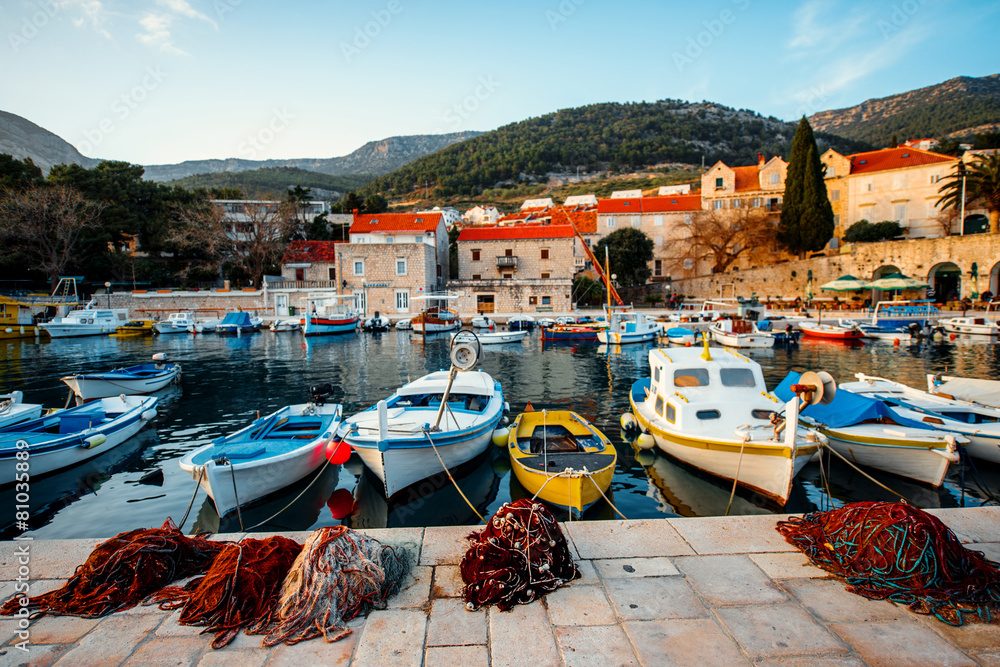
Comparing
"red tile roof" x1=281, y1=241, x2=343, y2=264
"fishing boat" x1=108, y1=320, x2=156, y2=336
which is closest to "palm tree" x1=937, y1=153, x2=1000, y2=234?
"red tile roof" x1=281, y1=241, x2=343, y2=264

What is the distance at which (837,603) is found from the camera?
396 cm

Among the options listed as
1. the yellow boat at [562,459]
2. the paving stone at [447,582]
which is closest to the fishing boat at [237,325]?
the yellow boat at [562,459]

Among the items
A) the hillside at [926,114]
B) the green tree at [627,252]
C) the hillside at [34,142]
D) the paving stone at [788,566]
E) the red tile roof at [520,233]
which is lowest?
the paving stone at [788,566]

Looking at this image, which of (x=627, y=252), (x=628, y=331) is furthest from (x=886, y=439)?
(x=627, y=252)

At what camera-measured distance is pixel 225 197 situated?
212 feet

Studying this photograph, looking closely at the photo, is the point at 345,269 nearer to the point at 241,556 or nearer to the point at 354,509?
the point at 354,509

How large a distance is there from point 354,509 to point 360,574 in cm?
526

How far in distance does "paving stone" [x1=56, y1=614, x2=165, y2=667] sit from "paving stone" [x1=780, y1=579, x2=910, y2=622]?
4687mm

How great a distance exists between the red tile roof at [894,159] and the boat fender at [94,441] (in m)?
59.8

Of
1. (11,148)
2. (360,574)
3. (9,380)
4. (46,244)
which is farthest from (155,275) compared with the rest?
(360,574)

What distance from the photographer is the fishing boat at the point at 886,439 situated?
8.49 m

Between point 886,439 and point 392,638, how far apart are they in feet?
30.3

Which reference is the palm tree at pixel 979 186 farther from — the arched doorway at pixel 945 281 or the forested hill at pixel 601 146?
the forested hill at pixel 601 146

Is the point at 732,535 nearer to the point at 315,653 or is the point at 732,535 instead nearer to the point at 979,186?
the point at 315,653
